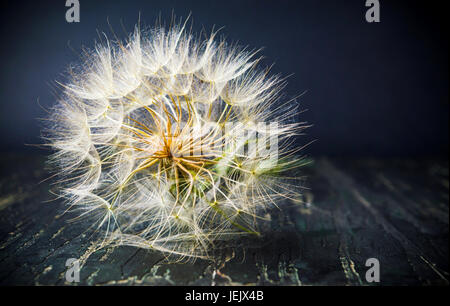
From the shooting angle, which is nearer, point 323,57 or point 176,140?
point 176,140

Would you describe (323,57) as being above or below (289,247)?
above

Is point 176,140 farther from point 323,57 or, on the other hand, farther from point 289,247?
point 323,57

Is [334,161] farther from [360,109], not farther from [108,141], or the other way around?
[108,141]

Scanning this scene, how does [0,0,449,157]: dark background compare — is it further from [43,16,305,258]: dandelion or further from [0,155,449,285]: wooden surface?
[43,16,305,258]: dandelion

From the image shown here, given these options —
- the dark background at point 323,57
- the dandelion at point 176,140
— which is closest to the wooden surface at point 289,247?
the dandelion at point 176,140

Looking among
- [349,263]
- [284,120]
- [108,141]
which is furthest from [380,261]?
[108,141]

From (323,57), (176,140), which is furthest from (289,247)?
(323,57)
